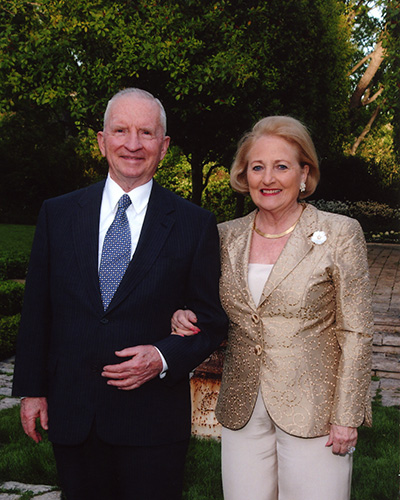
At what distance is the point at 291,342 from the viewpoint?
2.61 metres

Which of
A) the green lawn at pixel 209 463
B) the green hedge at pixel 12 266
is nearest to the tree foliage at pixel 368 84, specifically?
the green hedge at pixel 12 266

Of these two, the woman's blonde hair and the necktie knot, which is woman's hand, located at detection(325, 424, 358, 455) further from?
the necktie knot

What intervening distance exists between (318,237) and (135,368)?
1.05 m

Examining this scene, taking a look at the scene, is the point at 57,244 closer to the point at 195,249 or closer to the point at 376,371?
the point at 195,249

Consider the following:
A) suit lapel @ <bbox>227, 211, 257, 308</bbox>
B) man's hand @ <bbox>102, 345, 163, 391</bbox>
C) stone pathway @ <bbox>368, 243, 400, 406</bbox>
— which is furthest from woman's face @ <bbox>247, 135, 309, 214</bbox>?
stone pathway @ <bbox>368, 243, 400, 406</bbox>

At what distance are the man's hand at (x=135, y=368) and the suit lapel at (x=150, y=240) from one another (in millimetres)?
220

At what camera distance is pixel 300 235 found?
273 centimetres

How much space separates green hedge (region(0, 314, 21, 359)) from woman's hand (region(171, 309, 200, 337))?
5.86 meters

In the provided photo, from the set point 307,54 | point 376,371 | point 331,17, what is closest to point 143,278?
point 376,371

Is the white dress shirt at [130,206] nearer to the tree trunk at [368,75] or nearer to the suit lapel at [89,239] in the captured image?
the suit lapel at [89,239]

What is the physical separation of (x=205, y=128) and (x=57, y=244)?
10.9 metres

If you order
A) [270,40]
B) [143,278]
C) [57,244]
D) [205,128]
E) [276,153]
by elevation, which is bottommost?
[143,278]

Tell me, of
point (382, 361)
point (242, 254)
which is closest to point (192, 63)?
point (382, 361)

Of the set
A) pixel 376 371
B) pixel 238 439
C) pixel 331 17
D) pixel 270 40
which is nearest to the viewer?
pixel 238 439
